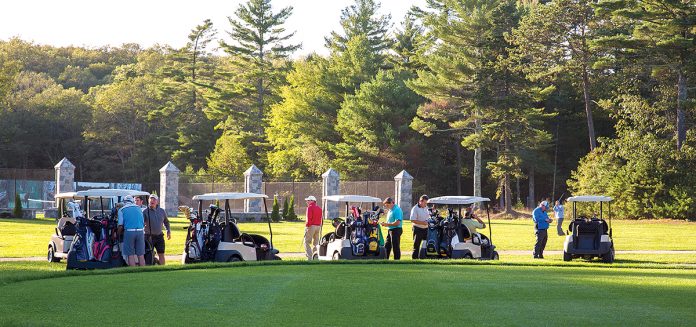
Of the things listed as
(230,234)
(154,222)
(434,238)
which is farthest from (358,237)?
(154,222)

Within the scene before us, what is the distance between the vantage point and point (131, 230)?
794 inches

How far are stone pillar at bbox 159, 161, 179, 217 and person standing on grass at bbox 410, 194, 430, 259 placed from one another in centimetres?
3194

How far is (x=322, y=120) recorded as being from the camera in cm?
7831

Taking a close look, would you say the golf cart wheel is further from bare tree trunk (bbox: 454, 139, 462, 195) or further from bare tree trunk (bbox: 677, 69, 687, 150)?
bare tree trunk (bbox: 454, 139, 462, 195)

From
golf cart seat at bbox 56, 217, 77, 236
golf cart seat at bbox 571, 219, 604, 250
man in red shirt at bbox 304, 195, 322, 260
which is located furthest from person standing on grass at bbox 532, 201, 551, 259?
golf cart seat at bbox 56, 217, 77, 236

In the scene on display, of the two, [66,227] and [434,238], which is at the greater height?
[66,227]

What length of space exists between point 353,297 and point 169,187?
4157 cm

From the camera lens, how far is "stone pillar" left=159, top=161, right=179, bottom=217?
54062 mm

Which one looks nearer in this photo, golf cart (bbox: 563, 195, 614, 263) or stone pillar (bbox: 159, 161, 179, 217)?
golf cart (bbox: 563, 195, 614, 263)

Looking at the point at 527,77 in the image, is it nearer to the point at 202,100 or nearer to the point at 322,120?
the point at 322,120

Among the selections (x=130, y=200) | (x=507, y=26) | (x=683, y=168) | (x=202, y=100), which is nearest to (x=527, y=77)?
(x=507, y=26)

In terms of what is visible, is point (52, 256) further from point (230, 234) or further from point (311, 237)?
point (311, 237)

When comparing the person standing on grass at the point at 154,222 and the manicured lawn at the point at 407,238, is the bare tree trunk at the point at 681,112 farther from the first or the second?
the person standing on grass at the point at 154,222

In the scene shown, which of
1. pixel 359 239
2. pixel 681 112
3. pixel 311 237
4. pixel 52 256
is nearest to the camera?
pixel 359 239
